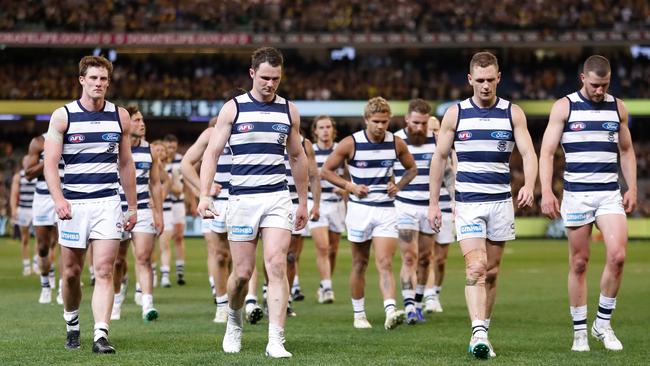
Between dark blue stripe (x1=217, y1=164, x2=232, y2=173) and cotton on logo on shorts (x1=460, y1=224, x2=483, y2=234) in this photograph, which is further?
dark blue stripe (x1=217, y1=164, x2=232, y2=173)

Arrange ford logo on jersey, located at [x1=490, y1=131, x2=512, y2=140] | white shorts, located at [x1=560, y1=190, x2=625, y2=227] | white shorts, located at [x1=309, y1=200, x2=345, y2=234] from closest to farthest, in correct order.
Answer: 1. ford logo on jersey, located at [x1=490, y1=131, x2=512, y2=140]
2. white shorts, located at [x1=560, y1=190, x2=625, y2=227]
3. white shorts, located at [x1=309, y1=200, x2=345, y2=234]

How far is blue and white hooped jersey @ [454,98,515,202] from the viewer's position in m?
9.79

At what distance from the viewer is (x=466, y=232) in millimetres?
9727

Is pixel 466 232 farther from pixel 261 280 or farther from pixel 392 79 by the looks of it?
pixel 392 79

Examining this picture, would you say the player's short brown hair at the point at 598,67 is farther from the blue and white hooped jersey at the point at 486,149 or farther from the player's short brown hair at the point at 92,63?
the player's short brown hair at the point at 92,63

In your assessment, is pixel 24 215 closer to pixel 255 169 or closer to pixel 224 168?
pixel 224 168

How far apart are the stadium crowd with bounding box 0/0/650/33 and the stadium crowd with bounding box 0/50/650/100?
231 centimetres

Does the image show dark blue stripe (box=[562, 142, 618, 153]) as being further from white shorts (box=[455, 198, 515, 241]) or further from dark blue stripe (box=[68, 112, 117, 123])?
dark blue stripe (box=[68, 112, 117, 123])

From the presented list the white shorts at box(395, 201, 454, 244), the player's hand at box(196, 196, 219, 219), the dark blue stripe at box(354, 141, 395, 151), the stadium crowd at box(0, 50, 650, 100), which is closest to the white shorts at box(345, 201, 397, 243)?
the dark blue stripe at box(354, 141, 395, 151)

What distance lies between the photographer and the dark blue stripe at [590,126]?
9.93 m

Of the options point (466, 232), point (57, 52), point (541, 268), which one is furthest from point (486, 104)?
point (57, 52)

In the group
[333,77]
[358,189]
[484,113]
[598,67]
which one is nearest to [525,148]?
[484,113]

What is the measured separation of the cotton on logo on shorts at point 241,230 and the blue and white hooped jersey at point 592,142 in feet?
9.72

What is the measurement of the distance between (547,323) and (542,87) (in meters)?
37.3
